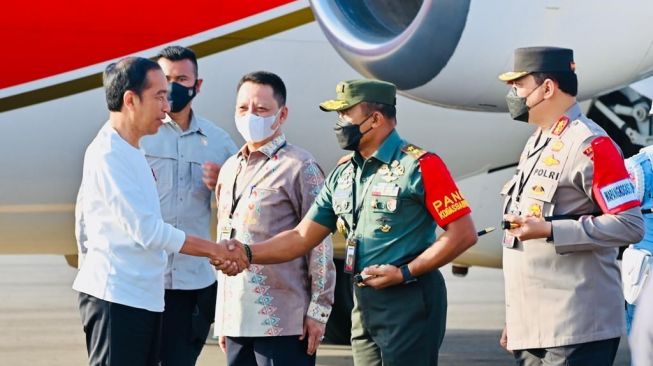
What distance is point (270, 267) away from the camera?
459 centimetres

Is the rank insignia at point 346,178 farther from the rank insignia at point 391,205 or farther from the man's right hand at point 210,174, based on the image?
the man's right hand at point 210,174

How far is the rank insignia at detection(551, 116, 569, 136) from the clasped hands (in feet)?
3.72

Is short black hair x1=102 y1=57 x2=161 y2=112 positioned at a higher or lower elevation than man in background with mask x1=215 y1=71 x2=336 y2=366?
higher

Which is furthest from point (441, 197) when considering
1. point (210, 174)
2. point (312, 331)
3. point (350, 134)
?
point (210, 174)

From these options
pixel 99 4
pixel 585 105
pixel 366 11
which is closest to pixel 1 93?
pixel 99 4

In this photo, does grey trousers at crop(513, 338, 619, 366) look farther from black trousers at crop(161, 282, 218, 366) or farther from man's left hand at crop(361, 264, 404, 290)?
black trousers at crop(161, 282, 218, 366)

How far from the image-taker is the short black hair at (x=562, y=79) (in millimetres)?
4172

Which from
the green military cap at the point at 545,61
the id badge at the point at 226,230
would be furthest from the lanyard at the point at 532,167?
the id badge at the point at 226,230

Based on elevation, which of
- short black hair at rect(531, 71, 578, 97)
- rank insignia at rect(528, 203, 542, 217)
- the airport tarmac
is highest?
short black hair at rect(531, 71, 578, 97)

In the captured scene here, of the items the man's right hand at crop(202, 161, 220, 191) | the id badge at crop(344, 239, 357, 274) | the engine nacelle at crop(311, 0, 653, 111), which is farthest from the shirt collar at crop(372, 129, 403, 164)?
the engine nacelle at crop(311, 0, 653, 111)

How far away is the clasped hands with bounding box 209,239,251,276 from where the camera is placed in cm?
441

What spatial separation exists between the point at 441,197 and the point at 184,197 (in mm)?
1379

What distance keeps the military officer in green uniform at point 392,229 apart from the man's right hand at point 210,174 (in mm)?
876

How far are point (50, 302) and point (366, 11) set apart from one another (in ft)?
19.5
